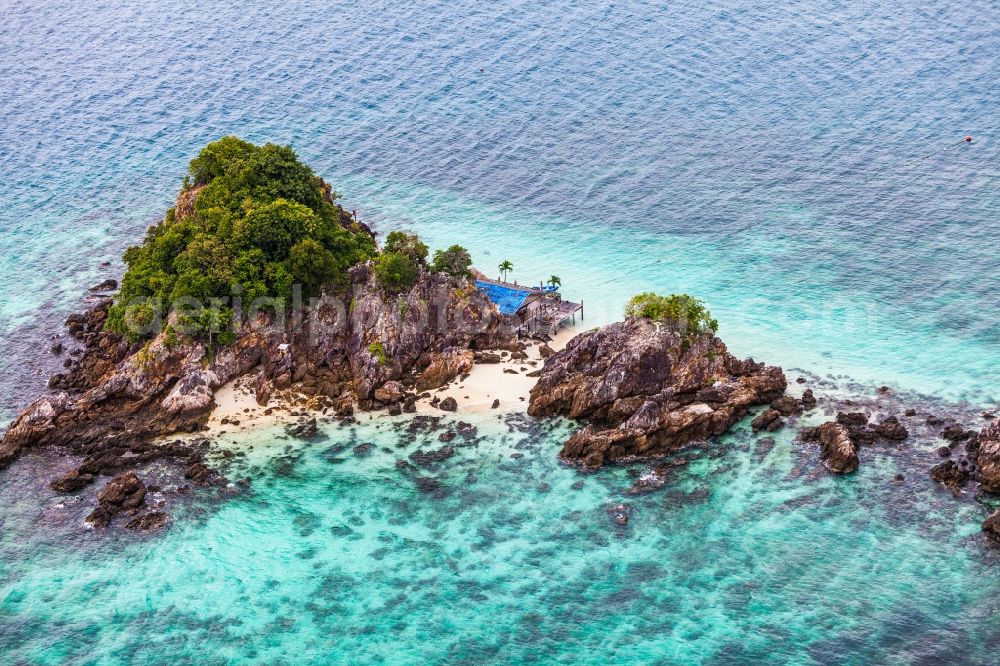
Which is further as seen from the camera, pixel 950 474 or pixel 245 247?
pixel 245 247

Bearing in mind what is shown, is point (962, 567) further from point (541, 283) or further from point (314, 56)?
point (314, 56)

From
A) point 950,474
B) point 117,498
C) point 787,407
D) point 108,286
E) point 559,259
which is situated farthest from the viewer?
point 559,259

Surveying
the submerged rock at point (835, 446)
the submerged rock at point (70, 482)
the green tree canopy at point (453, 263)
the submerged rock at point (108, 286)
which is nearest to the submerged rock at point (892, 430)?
the submerged rock at point (835, 446)

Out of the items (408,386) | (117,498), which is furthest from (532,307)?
(117,498)

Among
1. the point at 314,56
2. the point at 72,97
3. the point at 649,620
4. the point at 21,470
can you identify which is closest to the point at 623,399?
the point at 649,620

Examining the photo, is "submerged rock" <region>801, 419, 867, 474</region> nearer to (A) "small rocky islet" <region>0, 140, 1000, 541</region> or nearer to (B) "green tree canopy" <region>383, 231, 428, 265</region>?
(A) "small rocky islet" <region>0, 140, 1000, 541</region>

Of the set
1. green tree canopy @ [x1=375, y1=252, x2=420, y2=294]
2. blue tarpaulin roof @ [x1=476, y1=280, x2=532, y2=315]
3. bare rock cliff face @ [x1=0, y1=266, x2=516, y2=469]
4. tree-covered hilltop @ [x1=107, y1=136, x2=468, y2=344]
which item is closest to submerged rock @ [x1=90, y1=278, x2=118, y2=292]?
tree-covered hilltop @ [x1=107, y1=136, x2=468, y2=344]

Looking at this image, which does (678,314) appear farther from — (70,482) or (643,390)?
(70,482)

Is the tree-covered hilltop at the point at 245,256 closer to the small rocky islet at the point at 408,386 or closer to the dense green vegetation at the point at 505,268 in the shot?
the small rocky islet at the point at 408,386
